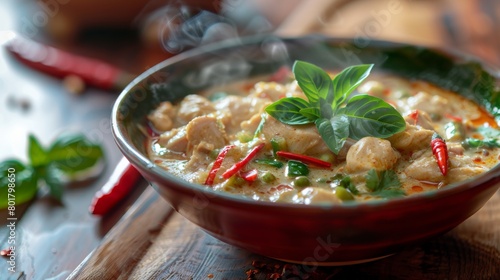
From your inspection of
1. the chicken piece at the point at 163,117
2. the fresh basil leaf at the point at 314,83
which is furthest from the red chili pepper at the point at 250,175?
the chicken piece at the point at 163,117

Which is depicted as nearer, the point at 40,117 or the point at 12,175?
the point at 12,175

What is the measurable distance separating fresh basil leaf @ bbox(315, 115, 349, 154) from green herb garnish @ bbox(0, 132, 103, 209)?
76.1 inches

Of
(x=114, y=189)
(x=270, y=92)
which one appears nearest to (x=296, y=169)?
(x=270, y=92)

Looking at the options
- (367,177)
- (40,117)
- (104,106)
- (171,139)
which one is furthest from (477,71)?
(40,117)

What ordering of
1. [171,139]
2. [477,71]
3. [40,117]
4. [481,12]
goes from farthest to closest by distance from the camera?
[481,12] → [40,117] → [477,71] → [171,139]

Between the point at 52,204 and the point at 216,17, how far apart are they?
2898mm

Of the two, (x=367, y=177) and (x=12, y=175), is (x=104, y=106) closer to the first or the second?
(x=12, y=175)

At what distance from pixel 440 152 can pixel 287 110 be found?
2.58ft

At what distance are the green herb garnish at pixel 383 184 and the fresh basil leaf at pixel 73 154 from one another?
7.15 feet

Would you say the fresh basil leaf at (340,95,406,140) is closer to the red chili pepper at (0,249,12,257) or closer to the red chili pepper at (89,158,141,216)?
the red chili pepper at (89,158,141,216)

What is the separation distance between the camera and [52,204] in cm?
395

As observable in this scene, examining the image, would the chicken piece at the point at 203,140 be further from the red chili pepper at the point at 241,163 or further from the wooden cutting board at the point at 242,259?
the wooden cutting board at the point at 242,259

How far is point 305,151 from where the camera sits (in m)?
3.07

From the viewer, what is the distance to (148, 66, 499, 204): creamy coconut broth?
2.87 metres
